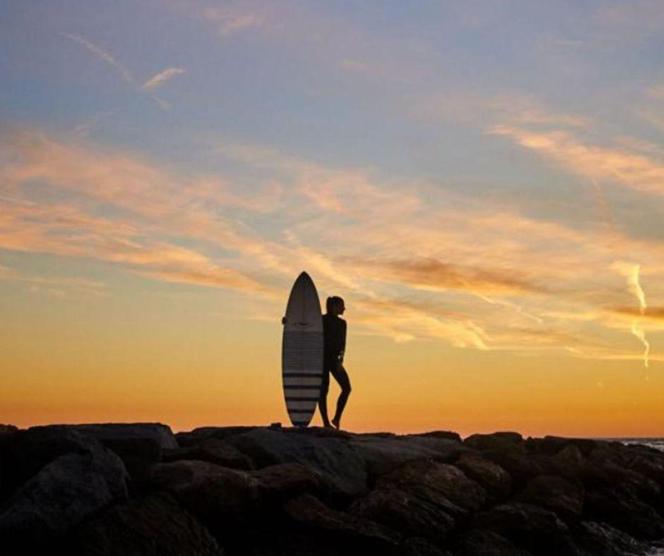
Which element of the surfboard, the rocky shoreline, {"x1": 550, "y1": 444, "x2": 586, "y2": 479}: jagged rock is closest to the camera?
the rocky shoreline

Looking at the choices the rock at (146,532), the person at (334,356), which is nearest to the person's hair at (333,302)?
the person at (334,356)

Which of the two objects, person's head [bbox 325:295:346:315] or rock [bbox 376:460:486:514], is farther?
person's head [bbox 325:295:346:315]

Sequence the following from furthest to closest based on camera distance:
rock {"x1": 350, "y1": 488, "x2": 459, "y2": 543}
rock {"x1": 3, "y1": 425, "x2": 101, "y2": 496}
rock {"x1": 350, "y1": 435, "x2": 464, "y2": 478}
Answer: rock {"x1": 350, "y1": 435, "x2": 464, "y2": 478}, rock {"x1": 350, "y1": 488, "x2": 459, "y2": 543}, rock {"x1": 3, "y1": 425, "x2": 101, "y2": 496}

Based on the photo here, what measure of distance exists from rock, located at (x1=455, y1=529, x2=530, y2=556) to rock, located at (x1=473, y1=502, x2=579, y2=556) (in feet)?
1.04

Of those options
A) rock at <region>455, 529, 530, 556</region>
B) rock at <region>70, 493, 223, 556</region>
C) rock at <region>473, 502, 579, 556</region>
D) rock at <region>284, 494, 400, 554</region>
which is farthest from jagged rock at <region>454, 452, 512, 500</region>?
rock at <region>70, 493, 223, 556</region>

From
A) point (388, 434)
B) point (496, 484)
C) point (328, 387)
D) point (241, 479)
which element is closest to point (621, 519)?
point (496, 484)

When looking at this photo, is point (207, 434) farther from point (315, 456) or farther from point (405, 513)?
point (405, 513)

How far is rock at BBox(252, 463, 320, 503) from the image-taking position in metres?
12.0

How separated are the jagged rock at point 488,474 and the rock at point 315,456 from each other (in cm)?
220

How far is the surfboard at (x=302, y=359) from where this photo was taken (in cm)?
1958

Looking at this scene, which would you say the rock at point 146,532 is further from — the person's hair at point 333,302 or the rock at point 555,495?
the person's hair at point 333,302

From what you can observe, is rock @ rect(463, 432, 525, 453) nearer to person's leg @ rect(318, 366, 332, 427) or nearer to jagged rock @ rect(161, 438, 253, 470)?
person's leg @ rect(318, 366, 332, 427)

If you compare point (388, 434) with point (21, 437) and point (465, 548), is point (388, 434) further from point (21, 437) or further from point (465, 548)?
point (21, 437)

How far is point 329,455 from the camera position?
46.0 feet
